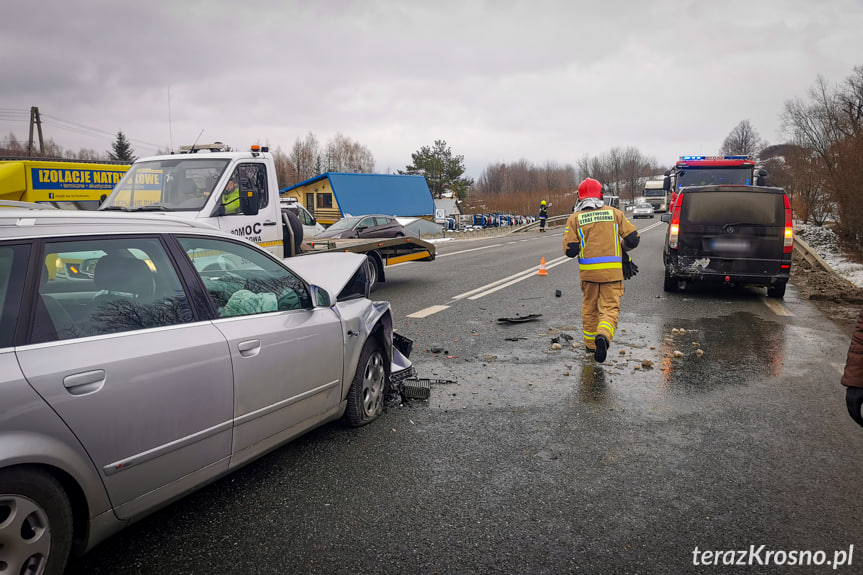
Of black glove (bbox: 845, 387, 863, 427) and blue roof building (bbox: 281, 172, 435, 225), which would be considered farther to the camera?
blue roof building (bbox: 281, 172, 435, 225)

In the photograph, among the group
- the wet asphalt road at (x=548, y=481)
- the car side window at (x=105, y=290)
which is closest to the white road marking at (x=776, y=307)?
the wet asphalt road at (x=548, y=481)

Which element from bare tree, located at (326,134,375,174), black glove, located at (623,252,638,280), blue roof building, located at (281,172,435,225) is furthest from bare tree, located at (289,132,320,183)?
black glove, located at (623,252,638,280)

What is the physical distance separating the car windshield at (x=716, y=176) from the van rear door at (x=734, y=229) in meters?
7.82

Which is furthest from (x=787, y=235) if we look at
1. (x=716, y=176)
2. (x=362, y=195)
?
(x=362, y=195)

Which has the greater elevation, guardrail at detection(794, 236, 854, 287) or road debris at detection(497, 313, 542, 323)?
guardrail at detection(794, 236, 854, 287)

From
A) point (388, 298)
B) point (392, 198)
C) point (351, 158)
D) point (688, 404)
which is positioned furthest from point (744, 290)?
point (351, 158)

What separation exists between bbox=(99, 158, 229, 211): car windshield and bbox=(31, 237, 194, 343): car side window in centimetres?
504

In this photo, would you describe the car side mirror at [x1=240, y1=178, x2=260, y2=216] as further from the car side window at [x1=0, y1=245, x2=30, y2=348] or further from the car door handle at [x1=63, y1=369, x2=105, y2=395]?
the car door handle at [x1=63, y1=369, x2=105, y2=395]

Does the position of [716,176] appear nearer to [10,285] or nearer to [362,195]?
[10,285]

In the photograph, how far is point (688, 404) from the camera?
16.7ft

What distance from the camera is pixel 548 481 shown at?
3619 mm

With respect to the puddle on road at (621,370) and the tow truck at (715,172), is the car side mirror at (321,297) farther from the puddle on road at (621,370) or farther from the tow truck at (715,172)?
the tow truck at (715,172)

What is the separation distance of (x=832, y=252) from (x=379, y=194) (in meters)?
27.2

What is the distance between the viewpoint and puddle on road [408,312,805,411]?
522 centimetres
